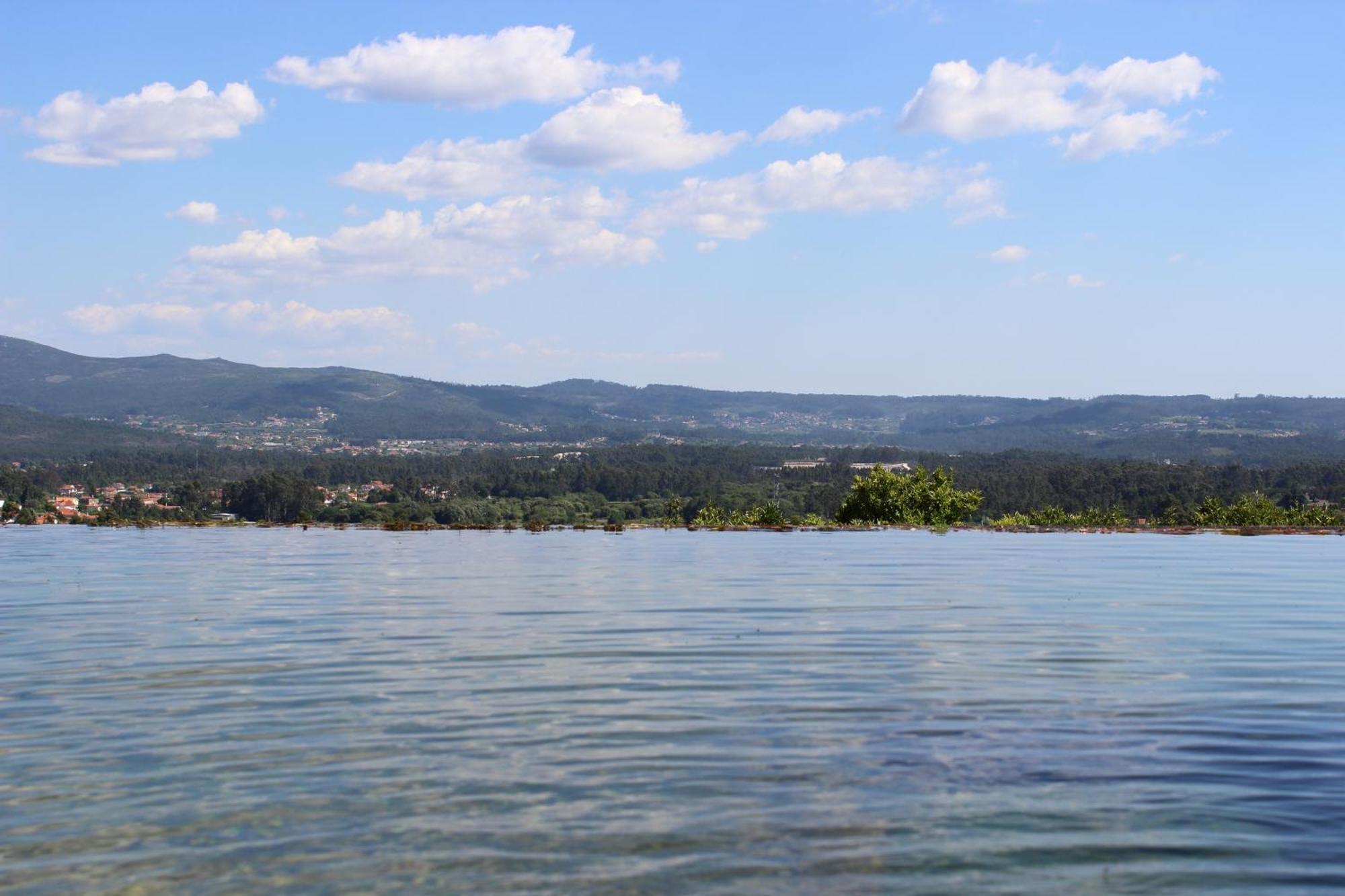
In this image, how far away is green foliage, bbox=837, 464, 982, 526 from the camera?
9138cm

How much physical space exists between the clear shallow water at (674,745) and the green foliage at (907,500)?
60.6m

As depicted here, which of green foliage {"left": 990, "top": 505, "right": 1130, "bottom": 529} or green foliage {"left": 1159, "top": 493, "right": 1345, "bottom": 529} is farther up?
green foliage {"left": 1159, "top": 493, "right": 1345, "bottom": 529}

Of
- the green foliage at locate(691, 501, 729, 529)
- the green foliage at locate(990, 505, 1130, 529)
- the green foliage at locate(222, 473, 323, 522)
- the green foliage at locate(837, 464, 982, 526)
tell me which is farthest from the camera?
the green foliage at locate(222, 473, 323, 522)

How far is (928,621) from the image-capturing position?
25.7 m

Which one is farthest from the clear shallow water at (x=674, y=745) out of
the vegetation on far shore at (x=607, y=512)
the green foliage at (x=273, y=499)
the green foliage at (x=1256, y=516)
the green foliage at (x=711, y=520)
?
the green foliage at (x=273, y=499)

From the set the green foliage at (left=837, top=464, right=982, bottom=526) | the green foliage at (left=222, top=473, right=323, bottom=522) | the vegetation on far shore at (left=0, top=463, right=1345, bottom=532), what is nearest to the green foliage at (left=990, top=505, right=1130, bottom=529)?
the vegetation on far shore at (left=0, top=463, right=1345, bottom=532)

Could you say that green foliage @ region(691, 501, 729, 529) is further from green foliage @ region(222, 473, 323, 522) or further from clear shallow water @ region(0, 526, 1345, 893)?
clear shallow water @ region(0, 526, 1345, 893)

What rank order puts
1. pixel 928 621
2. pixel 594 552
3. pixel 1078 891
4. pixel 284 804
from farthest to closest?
pixel 594 552
pixel 928 621
pixel 284 804
pixel 1078 891

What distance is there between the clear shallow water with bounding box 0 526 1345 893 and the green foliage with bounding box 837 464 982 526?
6064cm

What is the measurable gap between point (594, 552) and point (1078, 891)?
43089 mm

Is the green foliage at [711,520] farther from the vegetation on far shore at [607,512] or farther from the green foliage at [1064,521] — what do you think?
the green foliage at [1064,521]

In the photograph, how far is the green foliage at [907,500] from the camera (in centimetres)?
9138

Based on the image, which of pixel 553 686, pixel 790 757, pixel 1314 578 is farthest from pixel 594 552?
pixel 790 757

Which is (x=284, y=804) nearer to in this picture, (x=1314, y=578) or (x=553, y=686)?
(x=553, y=686)
